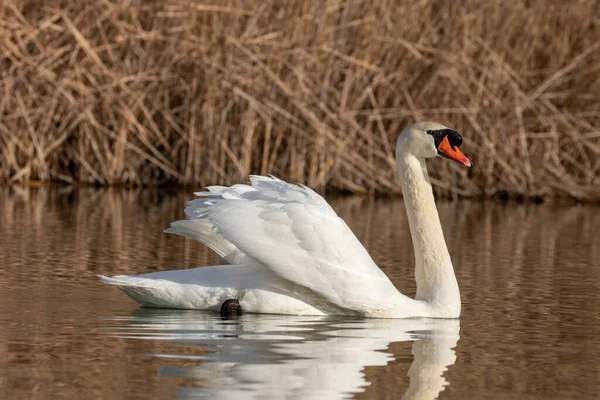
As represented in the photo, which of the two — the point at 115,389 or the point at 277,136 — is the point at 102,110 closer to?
the point at 277,136

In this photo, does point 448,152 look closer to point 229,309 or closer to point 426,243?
point 426,243

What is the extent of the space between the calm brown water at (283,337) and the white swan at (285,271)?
105 millimetres

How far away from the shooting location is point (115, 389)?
4234mm

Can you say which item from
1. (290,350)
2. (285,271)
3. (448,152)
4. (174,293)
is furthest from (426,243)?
(290,350)

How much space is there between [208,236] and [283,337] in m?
1.12

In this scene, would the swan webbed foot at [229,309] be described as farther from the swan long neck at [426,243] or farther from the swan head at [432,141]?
the swan head at [432,141]

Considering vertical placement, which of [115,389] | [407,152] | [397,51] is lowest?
[115,389]

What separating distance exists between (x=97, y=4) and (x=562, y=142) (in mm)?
5253

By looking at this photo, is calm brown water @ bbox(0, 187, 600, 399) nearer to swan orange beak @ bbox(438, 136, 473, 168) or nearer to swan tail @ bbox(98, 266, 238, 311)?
swan tail @ bbox(98, 266, 238, 311)

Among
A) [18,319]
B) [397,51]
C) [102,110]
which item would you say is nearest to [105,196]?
[102,110]

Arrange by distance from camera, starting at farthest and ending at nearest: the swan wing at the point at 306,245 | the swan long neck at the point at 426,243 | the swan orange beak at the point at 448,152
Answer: the swan orange beak at the point at 448,152
the swan long neck at the point at 426,243
the swan wing at the point at 306,245

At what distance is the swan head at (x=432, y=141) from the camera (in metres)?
6.53

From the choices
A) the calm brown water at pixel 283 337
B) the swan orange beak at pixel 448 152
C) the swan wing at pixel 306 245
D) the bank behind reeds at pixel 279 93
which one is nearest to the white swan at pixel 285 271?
the swan wing at pixel 306 245

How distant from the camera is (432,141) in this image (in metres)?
6.54
